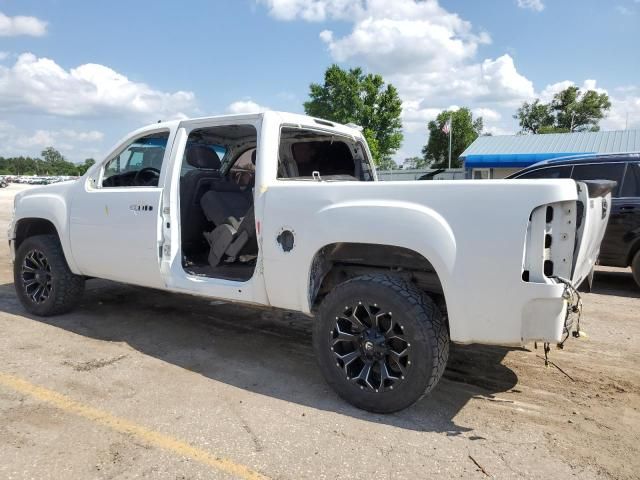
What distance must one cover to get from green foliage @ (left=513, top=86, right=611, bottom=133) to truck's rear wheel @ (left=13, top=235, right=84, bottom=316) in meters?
54.9

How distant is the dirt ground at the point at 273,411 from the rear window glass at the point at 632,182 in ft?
8.12

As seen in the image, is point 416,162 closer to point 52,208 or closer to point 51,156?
point 52,208

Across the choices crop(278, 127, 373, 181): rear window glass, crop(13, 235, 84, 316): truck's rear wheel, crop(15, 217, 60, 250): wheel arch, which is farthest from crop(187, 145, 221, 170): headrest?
crop(15, 217, 60, 250): wheel arch

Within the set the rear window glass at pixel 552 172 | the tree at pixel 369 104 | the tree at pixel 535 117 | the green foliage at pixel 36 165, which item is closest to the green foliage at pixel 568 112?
the tree at pixel 535 117

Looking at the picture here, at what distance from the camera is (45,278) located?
5.38m

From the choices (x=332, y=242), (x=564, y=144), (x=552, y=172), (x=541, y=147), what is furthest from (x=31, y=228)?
(x=564, y=144)

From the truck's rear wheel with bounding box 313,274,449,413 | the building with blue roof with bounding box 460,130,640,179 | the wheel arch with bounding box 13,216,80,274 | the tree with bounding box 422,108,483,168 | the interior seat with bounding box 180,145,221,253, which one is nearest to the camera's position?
the truck's rear wheel with bounding box 313,274,449,413

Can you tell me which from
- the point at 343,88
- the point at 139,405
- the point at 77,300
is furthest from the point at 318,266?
the point at 343,88

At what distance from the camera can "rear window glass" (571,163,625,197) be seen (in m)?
6.97

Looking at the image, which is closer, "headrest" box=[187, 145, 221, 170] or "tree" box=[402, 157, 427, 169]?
"headrest" box=[187, 145, 221, 170]

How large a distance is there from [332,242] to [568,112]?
199 feet

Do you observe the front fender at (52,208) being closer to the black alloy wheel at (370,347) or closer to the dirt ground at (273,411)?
the dirt ground at (273,411)

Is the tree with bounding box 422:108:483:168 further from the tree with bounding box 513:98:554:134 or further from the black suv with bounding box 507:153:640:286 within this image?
the black suv with bounding box 507:153:640:286

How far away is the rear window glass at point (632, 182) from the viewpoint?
6.86m
